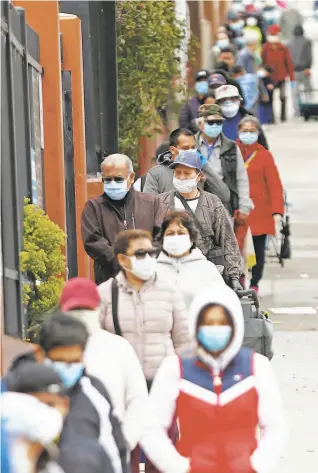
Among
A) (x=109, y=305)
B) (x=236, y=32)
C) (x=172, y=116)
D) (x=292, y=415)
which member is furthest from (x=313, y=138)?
(x=109, y=305)

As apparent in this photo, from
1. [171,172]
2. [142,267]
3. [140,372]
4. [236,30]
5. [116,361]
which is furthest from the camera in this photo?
[236,30]

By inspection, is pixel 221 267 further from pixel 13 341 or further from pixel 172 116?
pixel 172 116

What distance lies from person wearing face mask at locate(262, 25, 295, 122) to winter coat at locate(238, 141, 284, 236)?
17177mm

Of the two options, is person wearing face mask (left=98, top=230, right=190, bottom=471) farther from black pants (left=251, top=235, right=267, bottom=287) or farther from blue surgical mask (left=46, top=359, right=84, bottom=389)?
black pants (left=251, top=235, right=267, bottom=287)

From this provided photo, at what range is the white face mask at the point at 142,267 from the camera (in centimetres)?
874

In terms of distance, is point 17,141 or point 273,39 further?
point 273,39

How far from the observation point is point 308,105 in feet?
113

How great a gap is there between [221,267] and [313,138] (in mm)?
20323

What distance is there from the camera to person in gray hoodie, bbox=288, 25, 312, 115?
3447 cm

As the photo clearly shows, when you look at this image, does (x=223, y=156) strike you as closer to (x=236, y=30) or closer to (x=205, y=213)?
(x=205, y=213)

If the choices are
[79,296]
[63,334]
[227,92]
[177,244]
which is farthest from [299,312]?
[63,334]

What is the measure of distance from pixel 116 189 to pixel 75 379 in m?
4.45

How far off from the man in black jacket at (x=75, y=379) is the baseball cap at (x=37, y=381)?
254mm

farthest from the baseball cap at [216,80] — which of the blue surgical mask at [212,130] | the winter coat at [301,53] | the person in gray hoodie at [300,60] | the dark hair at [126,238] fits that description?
the winter coat at [301,53]
